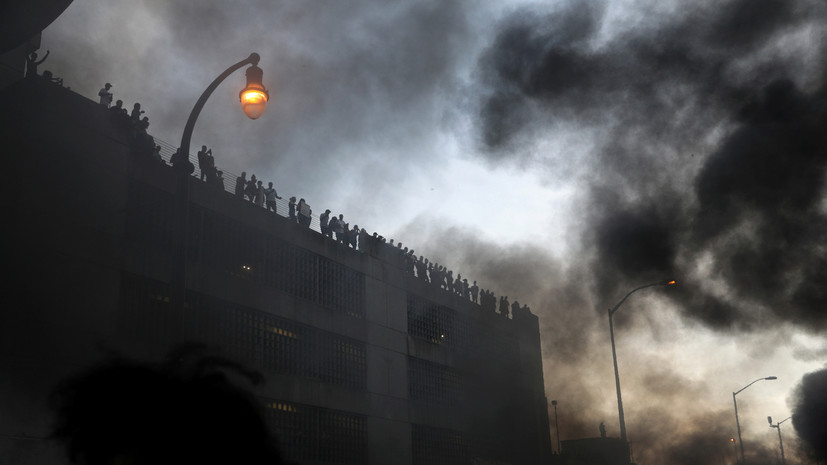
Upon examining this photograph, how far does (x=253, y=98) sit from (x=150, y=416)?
847cm

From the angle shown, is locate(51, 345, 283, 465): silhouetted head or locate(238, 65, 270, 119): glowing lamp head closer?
locate(238, 65, 270, 119): glowing lamp head

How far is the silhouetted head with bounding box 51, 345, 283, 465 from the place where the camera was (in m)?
16.4

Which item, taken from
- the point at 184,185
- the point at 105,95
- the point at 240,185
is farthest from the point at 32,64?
the point at 184,185

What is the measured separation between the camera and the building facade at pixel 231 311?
20.1m

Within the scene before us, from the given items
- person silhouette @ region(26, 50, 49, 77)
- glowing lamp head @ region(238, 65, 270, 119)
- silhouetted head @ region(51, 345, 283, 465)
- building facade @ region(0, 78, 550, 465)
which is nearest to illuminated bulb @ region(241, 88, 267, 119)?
glowing lamp head @ region(238, 65, 270, 119)

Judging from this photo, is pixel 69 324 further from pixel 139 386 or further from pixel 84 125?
pixel 84 125

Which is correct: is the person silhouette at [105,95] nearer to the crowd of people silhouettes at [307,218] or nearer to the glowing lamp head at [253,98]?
the crowd of people silhouettes at [307,218]

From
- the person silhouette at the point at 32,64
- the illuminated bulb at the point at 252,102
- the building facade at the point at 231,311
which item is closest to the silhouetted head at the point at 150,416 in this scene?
the building facade at the point at 231,311

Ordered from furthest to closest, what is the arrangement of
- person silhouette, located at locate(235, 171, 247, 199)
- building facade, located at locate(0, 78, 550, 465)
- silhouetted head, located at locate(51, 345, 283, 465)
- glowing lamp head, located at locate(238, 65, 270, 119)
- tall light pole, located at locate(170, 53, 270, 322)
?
person silhouette, located at locate(235, 171, 247, 199), building facade, located at locate(0, 78, 550, 465), silhouetted head, located at locate(51, 345, 283, 465), glowing lamp head, located at locate(238, 65, 270, 119), tall light pole, located at locate(170, 53, 270, 322)

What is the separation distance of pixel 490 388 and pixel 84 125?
2717 centimetres

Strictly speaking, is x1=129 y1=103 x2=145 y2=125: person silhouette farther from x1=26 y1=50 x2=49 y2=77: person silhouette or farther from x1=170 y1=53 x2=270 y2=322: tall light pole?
x1=170 y1=53 x2=270 y2=322: tall light pole

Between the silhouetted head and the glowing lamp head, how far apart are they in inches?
218

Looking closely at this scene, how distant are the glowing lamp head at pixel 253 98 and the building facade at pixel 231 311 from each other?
188 cm

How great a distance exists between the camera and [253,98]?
1139 cm
